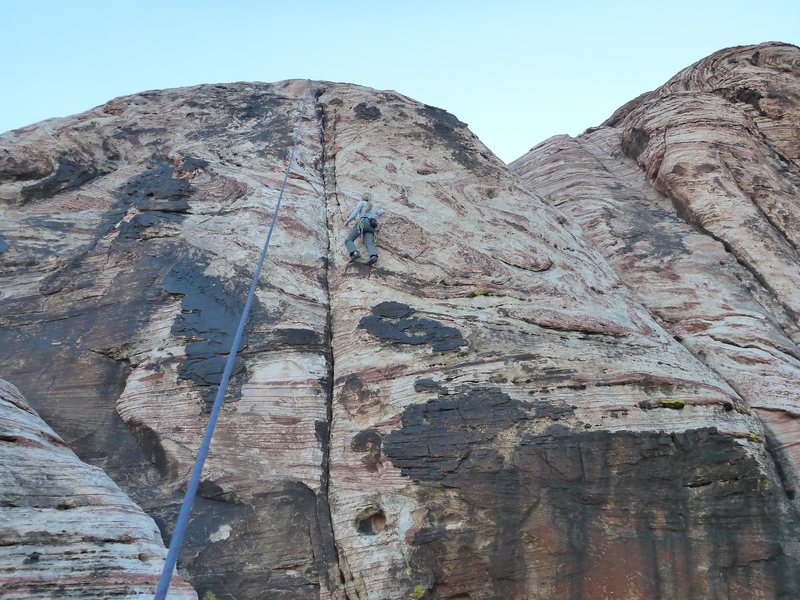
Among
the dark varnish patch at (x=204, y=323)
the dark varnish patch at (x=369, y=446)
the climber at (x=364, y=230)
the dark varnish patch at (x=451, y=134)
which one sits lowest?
the dark varnish patch at (x=369, y=446)

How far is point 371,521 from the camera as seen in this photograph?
6309 millimetres

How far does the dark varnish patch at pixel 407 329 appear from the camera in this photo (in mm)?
7852

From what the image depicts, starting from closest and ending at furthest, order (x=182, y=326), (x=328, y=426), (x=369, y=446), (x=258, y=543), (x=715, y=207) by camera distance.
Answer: (x=258, y=543), (x=369, y=446), (x=328, y=426), (x=182, y=326), (x=715, y=207)

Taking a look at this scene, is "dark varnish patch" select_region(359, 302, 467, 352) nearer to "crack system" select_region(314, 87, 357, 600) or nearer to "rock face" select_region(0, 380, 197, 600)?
"crack system" select_region(314, 87, 357, 600)

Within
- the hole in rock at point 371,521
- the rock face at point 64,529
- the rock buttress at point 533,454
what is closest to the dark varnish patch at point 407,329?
the rock buttress at point 533,454

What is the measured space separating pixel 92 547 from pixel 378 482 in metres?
2.78

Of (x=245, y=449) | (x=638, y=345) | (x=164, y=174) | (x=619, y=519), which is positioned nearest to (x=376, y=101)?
(x=164, y=174)

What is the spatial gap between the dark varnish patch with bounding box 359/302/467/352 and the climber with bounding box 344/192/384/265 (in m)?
1.34

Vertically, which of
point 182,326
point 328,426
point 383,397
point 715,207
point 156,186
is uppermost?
point 715,207

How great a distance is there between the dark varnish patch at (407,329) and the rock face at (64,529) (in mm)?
3614

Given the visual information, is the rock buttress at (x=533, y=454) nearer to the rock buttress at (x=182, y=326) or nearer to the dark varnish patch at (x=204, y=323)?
the rock buttress at (x=182, y=326)

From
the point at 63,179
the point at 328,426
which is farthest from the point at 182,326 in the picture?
the point at 63,179

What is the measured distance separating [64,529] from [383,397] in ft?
11.6

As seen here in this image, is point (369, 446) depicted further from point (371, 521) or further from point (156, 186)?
point (156, 186)
